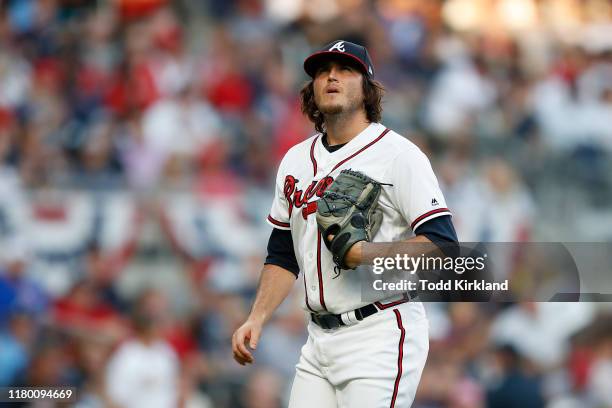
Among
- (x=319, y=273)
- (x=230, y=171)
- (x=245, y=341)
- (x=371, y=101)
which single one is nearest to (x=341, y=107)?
(x=371, y=101)

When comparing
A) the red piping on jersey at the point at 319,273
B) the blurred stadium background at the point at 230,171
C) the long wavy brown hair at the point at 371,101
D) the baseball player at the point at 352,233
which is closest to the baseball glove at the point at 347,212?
the baseball player at the point at 352,233

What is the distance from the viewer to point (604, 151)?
29.8 ft

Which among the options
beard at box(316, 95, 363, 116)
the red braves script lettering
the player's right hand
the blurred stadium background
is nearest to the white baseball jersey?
the red braves script lettering

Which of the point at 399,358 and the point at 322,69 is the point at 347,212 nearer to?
the point at 399,358

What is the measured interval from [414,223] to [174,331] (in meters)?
4.18

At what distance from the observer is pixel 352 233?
11.2 ft

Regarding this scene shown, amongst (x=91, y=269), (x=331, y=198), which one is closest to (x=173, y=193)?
(x=91, y=269)

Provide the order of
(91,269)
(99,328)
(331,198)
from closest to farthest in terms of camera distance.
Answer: (331,198) → (99,328) → (91,269)

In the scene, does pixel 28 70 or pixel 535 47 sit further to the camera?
pixel 535 47

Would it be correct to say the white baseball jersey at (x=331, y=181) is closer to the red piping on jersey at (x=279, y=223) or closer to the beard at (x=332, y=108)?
the red piping on jersey at (x=279, y=223)

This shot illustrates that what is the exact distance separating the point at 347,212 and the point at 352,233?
7cm

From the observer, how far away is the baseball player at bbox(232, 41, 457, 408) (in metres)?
3.47

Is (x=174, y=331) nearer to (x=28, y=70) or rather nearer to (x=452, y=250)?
(x=28, y=70)

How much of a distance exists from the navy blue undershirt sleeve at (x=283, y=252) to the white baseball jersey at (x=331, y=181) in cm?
7
